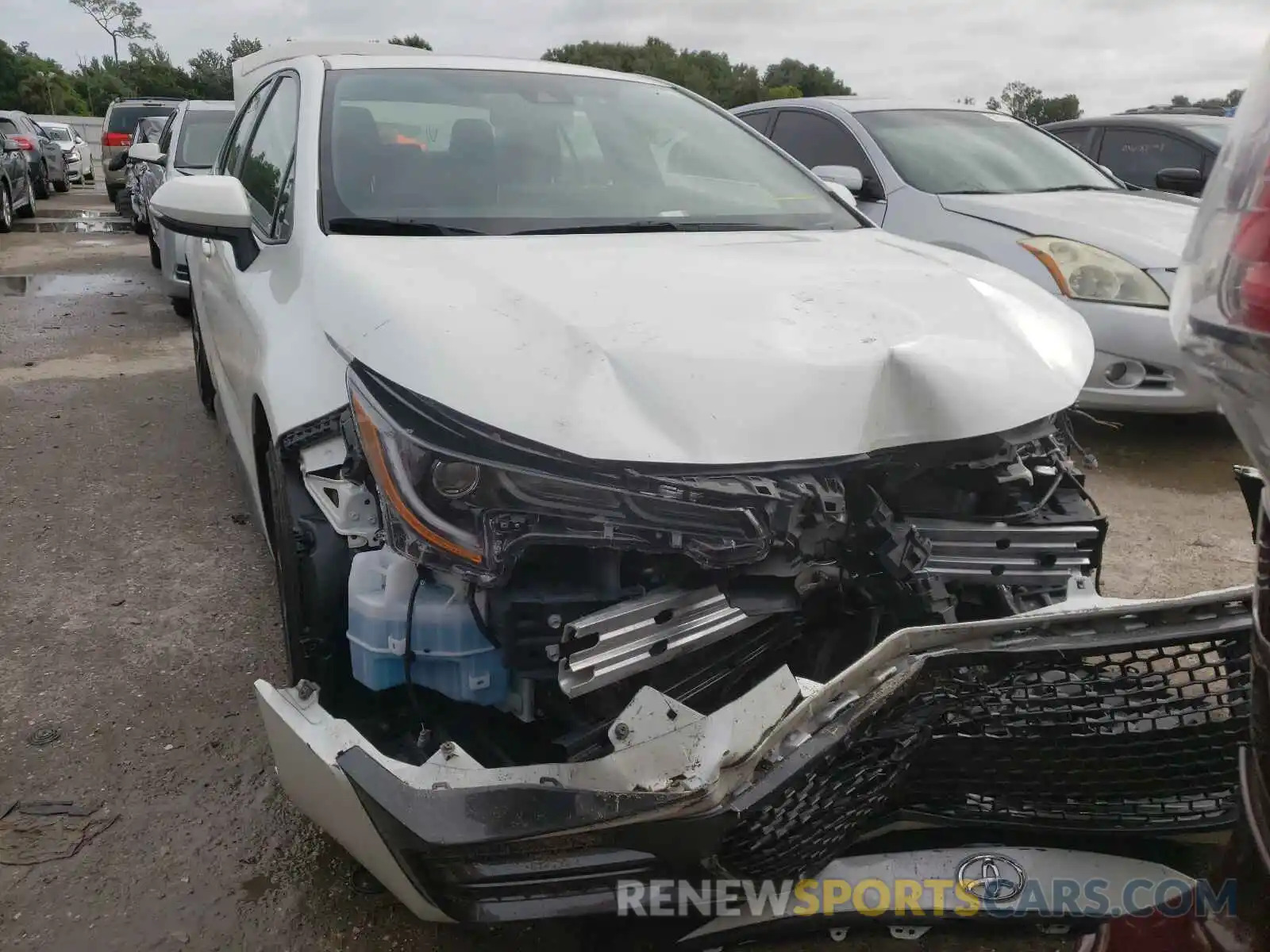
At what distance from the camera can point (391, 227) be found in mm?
2365

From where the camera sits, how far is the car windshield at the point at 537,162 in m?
2.51

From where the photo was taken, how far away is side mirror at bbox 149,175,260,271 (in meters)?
2.58

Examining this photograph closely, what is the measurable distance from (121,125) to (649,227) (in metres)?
16.5

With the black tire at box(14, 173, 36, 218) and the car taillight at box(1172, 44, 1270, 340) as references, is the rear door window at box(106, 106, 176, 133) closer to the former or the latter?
the black tire at box(14, 173, 36, 218)

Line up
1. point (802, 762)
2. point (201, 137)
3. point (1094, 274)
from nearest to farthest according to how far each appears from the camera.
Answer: point (802, 762)
point (1094, 274)
point (201, 137)

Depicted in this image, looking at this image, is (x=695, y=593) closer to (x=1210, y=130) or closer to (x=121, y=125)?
(x=1210, y=130)

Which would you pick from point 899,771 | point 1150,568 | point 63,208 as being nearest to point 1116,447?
point 1150,568

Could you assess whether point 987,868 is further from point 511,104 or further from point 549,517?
point 511,104

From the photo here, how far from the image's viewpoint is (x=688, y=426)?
1.62 meters

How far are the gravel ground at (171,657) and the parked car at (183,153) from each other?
1.19 m

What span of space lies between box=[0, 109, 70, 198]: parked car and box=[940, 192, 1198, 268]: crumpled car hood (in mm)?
14094

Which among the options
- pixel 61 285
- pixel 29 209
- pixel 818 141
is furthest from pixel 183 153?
pixel 29 209

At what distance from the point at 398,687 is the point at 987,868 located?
3.72 ft

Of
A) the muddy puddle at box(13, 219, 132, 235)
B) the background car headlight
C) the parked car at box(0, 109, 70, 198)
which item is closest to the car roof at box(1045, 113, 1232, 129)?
the background car headlight
